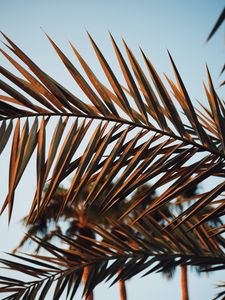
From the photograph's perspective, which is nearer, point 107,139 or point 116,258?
point 107,139

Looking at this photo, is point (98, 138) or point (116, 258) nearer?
point (98, 138)

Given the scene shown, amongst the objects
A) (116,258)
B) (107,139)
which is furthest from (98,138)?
(116,258)

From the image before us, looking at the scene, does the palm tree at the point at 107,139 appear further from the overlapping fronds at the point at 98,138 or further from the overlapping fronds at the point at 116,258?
the overlapping fronds at the point at 116,258

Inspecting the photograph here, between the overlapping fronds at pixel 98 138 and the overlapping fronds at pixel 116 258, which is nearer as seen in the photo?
the overlapping fronds at pixel 98 138

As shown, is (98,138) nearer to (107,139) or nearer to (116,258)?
(107,139)

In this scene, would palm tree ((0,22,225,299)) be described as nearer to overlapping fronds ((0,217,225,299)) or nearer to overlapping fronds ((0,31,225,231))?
overlapping fronds ((0,31,225,231))

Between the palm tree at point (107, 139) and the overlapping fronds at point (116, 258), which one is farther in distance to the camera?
the overlapping fronds at point (116, 258)

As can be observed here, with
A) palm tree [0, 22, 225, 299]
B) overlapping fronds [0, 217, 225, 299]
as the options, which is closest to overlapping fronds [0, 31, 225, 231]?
palm tree [0, 22, 225, 299]

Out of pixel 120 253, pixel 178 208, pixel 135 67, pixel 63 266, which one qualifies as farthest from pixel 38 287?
pixel 178 208

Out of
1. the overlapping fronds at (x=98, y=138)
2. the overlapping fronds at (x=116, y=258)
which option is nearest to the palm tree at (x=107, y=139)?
the overlapping fronds at (x=98, y=138)
